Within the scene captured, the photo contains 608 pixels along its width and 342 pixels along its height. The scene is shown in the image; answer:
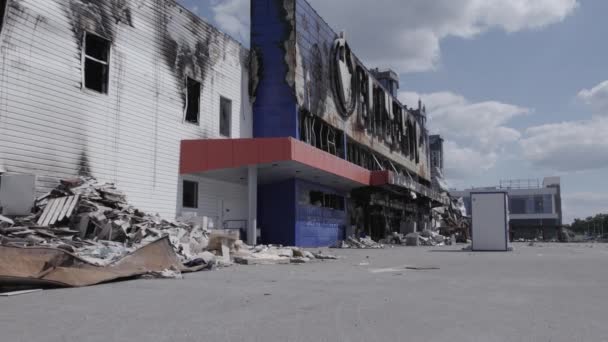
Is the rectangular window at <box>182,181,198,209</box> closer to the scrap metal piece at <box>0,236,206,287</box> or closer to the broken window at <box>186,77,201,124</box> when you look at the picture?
the broken window at <box>186,77,201,124</box>

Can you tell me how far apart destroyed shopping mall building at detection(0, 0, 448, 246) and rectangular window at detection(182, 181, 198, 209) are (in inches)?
2.7

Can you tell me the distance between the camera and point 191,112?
76.8ft

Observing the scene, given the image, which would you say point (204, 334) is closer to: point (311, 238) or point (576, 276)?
point (576, 276)

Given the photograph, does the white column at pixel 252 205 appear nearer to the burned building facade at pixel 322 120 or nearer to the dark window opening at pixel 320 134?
the burned building facade at pixel 322 120

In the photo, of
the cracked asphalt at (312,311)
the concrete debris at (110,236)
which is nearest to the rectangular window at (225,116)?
the concrete debris at (110,236)

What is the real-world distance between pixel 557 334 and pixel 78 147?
15.8 meters

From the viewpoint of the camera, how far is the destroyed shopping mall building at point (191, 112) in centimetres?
1617

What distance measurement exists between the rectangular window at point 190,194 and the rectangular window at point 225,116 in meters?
3.46

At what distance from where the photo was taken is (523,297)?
798cm

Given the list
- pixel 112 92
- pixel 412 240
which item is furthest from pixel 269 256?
pixel 412 240

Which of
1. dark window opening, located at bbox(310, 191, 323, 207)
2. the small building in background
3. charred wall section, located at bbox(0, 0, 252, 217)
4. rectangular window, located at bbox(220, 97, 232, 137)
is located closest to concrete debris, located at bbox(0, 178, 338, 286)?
charred wall section, located at bbox(0, 0, 252, 217)

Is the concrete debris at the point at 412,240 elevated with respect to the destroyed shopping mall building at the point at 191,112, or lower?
lower

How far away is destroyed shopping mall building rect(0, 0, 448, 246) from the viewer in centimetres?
1617

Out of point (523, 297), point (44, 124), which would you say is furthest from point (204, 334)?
point (44, 124)
